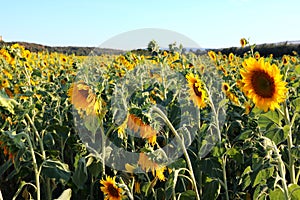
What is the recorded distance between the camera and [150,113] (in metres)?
2.13

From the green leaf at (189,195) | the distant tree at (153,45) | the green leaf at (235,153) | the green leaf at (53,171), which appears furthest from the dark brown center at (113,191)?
the distant tree at (153,45)

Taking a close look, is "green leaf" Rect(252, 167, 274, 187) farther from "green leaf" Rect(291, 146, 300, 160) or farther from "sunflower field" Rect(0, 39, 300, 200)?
"green leaf" Rect(291, 146, 300, 160)

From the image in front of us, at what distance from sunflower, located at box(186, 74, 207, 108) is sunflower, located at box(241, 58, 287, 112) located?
0.58 meters

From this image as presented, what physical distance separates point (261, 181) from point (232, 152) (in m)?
0.47

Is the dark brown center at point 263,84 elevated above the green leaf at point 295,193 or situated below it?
above

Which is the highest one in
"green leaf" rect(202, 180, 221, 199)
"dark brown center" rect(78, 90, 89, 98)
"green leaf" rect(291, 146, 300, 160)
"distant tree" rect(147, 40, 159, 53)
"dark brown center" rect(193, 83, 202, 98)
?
"distant tree" rect(147, 40, 159, 53)

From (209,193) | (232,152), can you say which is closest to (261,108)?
(232,152)

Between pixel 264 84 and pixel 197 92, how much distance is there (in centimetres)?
86

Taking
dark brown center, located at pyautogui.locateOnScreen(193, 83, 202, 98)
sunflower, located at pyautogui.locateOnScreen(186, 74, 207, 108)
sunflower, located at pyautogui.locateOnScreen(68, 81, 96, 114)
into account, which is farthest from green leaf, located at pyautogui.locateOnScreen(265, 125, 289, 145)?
sunflower, located at pyautogui.locateOnScreen(68, 81, 96, 114)

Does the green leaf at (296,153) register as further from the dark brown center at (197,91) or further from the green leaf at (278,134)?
the dark brown center at (197,91)

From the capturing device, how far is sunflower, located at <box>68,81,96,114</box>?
2.61m

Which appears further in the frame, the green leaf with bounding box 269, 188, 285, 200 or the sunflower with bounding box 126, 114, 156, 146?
the sunflower with bounding box 126, 114, 156, 146

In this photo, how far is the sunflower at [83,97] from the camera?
2.61 m

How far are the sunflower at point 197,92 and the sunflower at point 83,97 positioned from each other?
0.74 meters
